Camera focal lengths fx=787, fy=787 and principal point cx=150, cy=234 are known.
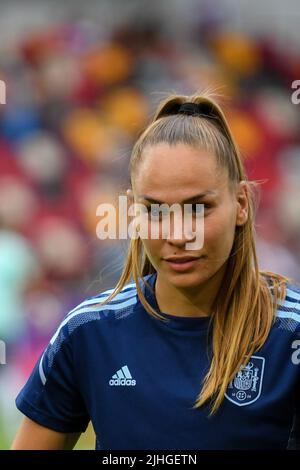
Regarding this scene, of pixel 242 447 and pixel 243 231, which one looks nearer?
pixel 242 447

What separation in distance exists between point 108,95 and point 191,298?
5.64 metres

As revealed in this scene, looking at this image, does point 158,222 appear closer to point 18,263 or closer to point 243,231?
point 243,231

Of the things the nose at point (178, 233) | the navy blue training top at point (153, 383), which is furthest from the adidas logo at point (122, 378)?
the nose at point (178, 233)

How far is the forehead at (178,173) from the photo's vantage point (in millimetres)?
1730

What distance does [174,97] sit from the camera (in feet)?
6.51

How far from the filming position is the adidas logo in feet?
6.07

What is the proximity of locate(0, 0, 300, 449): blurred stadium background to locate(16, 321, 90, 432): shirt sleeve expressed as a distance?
4265 millimetres

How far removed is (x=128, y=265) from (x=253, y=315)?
0.35 m

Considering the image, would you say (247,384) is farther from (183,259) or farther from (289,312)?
(183,259)

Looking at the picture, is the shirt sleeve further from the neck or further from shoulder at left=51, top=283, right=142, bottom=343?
the neck

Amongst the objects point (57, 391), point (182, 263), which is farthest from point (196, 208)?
point (57, 391)

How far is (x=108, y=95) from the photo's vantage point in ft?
24.0

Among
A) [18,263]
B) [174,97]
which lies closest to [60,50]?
[18,263]

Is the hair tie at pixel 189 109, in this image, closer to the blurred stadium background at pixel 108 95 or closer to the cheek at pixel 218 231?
the cheek at pixel 218 231
